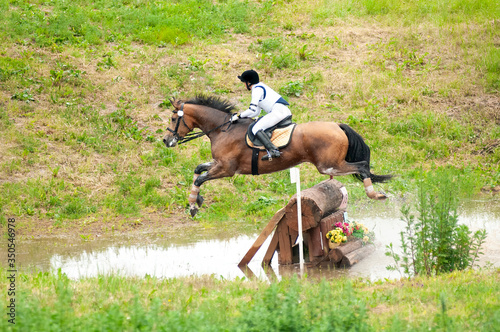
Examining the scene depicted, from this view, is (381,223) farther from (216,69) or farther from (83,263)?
(216,69)

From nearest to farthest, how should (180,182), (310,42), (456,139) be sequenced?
(180,182) → (456,139) → (310,42)

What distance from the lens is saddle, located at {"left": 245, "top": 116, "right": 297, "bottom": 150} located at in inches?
393

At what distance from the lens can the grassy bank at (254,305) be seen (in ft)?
17.2

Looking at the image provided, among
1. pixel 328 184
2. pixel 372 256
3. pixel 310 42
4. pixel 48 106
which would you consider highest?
pixel 310 42

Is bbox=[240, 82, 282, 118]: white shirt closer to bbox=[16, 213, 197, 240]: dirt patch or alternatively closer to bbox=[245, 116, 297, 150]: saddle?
bbox=[245, 116, 297, 150]: saddle

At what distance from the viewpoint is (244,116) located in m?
10.0

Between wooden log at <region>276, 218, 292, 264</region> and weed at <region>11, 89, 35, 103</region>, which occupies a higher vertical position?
weed at <region>11, 89, 35, 103</region>

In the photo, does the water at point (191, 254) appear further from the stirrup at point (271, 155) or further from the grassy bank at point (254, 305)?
the stirrup at point (271, 155)

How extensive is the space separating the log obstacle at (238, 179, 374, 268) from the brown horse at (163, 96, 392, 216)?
0.67 m

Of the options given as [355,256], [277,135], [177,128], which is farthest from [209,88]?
[355,256]

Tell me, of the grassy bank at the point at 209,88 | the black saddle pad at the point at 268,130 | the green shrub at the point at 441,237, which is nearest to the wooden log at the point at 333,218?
the black saddle pad at the point at 268,130

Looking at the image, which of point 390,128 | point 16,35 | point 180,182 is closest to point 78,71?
point 16,35

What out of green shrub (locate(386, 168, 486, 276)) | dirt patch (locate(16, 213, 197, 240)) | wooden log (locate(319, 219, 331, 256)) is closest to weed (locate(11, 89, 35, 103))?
dirt patch (locate(16, 213, 197, 240))

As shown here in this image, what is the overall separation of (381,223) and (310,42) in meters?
12.3
